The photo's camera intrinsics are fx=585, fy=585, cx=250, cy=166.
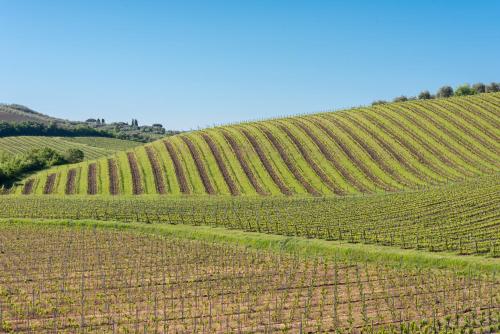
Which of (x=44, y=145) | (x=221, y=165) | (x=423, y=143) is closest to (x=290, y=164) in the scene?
(x=221, y=165)

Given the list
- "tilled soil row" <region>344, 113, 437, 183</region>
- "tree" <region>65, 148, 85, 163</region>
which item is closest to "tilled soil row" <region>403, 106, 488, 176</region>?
"tilled soil row" <region>344, 113, 437, 183</region>

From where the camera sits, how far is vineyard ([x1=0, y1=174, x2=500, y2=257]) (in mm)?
53375

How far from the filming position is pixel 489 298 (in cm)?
3612

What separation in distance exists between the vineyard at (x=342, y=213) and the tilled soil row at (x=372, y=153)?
36.5 ft

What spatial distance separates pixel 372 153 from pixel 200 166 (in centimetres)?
3118

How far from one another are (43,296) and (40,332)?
771 centimetres

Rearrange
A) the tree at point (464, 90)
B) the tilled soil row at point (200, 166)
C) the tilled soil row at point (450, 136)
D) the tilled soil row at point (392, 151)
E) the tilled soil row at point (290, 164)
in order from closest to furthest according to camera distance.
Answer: the tilled soil row at point (290, 164)
the tilled soil row at point (200, 166)
the tilled soil row at point (392, 151)
the tilled soil row at point (450, 136)
the tree at point (464, 90)

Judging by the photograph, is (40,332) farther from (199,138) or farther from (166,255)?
(199,138)

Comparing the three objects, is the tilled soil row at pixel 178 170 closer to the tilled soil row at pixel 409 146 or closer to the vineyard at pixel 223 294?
the vineyard at pixel 223 294

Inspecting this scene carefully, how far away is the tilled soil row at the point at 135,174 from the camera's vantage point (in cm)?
9488

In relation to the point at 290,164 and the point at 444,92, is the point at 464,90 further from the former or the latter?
the point at 290,164

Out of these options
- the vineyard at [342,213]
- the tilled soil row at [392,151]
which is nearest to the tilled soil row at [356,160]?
the tilled soil row at [392,151]

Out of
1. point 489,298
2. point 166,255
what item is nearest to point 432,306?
point 489,298

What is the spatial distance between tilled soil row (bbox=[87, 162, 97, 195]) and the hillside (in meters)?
0.21
